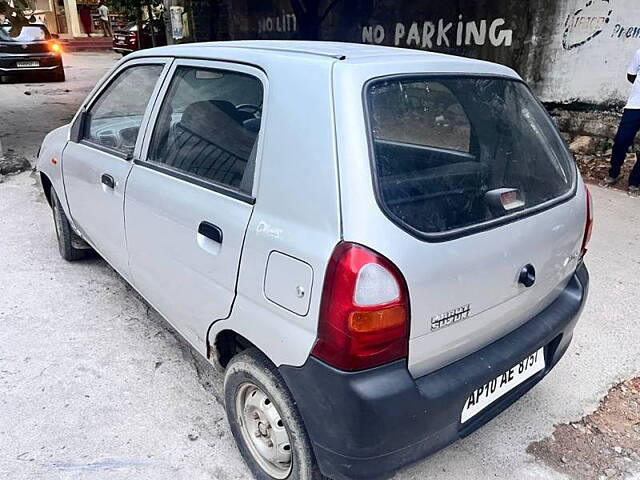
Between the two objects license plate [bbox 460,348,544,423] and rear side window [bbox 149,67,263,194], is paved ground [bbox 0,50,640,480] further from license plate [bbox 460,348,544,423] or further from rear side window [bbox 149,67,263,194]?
rear side window [bbox 149,67,263,194]

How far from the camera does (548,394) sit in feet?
8.61

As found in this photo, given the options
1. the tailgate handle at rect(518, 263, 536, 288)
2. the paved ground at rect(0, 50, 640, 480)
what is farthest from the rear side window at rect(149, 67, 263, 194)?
the paved ground at rect(0, 50, 640, 480)

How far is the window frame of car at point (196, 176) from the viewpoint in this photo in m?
1.83

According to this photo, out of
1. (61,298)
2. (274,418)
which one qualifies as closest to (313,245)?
(274,418)

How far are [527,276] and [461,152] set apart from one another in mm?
596

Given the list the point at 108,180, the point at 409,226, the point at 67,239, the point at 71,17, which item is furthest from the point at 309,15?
the point at 71,17

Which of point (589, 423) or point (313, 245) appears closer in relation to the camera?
point (313, 245)

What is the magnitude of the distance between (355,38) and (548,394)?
26.9ft

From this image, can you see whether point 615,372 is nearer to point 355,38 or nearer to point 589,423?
point 589,423

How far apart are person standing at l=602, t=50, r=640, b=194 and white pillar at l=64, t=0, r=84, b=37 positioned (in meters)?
27.6

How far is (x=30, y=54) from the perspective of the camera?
1348 centimetres

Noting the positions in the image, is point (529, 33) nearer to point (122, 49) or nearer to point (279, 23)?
point (279, 23)

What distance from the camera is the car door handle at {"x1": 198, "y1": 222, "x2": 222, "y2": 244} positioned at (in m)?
1.93

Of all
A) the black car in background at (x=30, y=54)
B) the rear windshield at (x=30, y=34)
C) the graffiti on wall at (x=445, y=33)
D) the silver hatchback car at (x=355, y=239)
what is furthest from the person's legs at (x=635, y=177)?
the rear windshield at (x=30, y=34)
